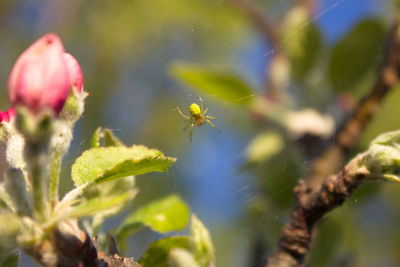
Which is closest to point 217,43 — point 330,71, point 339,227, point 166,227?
point 330,71

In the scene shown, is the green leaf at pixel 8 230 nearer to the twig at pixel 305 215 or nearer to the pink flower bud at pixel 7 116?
the pink flower bud at pixel 7 116

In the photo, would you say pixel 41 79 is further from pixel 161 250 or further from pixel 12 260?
pixel 161 250

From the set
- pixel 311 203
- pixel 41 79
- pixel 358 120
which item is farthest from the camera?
pixel 358 120

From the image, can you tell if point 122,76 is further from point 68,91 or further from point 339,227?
point 68,91

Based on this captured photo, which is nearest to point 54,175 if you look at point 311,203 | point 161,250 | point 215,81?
point 161,250

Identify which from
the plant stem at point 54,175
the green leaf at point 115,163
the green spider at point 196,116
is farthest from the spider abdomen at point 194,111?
the plant stem at point 54,175

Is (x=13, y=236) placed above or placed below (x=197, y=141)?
below

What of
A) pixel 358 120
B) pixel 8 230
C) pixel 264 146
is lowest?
pixel 8 230
